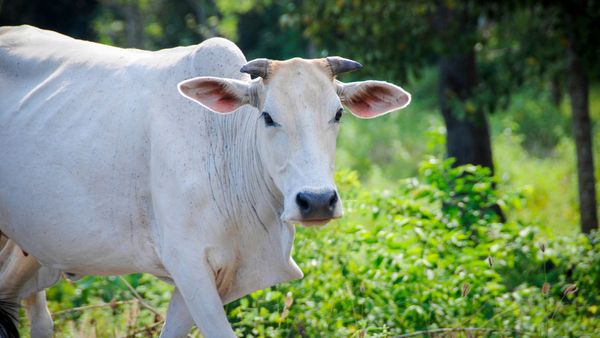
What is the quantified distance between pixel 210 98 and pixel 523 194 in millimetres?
2847

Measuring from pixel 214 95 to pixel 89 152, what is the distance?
0.79 meters

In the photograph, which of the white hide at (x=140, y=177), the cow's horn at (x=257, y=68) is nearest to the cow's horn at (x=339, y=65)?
the cow's horn at (x=257, y=68)

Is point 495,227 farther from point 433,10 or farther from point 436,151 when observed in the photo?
point 436,151

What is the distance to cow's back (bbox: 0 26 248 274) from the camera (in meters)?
4.44

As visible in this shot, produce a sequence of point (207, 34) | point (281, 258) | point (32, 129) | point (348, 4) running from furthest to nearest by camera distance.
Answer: point (207, 34)
point (348, 4)
point (32, 129)
point (281, 258)

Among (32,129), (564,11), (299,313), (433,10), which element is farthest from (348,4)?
(32,129)

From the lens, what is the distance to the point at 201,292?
13.8 ft

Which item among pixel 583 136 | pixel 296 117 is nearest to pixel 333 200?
pixel 296 117

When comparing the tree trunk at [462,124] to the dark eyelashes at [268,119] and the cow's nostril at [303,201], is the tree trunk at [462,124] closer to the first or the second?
the dark eyelashes at [268,119]

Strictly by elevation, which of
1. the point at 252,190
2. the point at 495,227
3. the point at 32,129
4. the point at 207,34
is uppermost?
the point at 207,34

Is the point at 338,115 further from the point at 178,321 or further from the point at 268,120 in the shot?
the point at 178,321

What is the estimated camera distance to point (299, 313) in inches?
215

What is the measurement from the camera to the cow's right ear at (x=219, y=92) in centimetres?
406

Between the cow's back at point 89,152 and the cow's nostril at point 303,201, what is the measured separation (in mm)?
899
